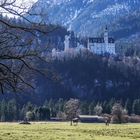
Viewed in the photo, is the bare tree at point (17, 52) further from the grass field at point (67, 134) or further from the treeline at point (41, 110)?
the treeline at point (41, 110)

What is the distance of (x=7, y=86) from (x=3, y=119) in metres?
133

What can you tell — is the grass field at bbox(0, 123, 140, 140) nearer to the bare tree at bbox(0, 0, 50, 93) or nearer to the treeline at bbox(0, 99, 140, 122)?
the bare tree at bbox(0, 0, 50, 93)

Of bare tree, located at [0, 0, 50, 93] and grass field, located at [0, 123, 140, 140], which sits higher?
bare tree, located at [0, 0, 50, 93]

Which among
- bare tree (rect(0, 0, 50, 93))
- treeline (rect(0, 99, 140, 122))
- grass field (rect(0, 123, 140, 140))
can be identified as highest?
treeline (rect(0, 99, 140, 122))

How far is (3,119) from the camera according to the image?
14238cm

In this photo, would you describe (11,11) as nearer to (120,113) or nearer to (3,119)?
(120,113)

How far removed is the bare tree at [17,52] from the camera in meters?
10.1

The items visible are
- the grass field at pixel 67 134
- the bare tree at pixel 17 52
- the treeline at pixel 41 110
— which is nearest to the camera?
the bare tree at pixel 17 52

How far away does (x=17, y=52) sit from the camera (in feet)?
33.9

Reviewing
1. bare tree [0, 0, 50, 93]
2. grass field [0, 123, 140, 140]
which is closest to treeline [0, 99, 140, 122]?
grass field [0, 123, 140, 140]

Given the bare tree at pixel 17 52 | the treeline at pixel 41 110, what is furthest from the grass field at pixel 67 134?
the treeline at pixel 41 110

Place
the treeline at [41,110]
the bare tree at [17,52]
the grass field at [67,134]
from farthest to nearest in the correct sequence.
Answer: the treeline at [41,110]
the grass field at [67,134]
the bare tree at [17,52]

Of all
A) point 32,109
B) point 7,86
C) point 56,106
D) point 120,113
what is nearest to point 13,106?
point 32,109

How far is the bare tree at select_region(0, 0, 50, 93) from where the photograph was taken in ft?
33.3
